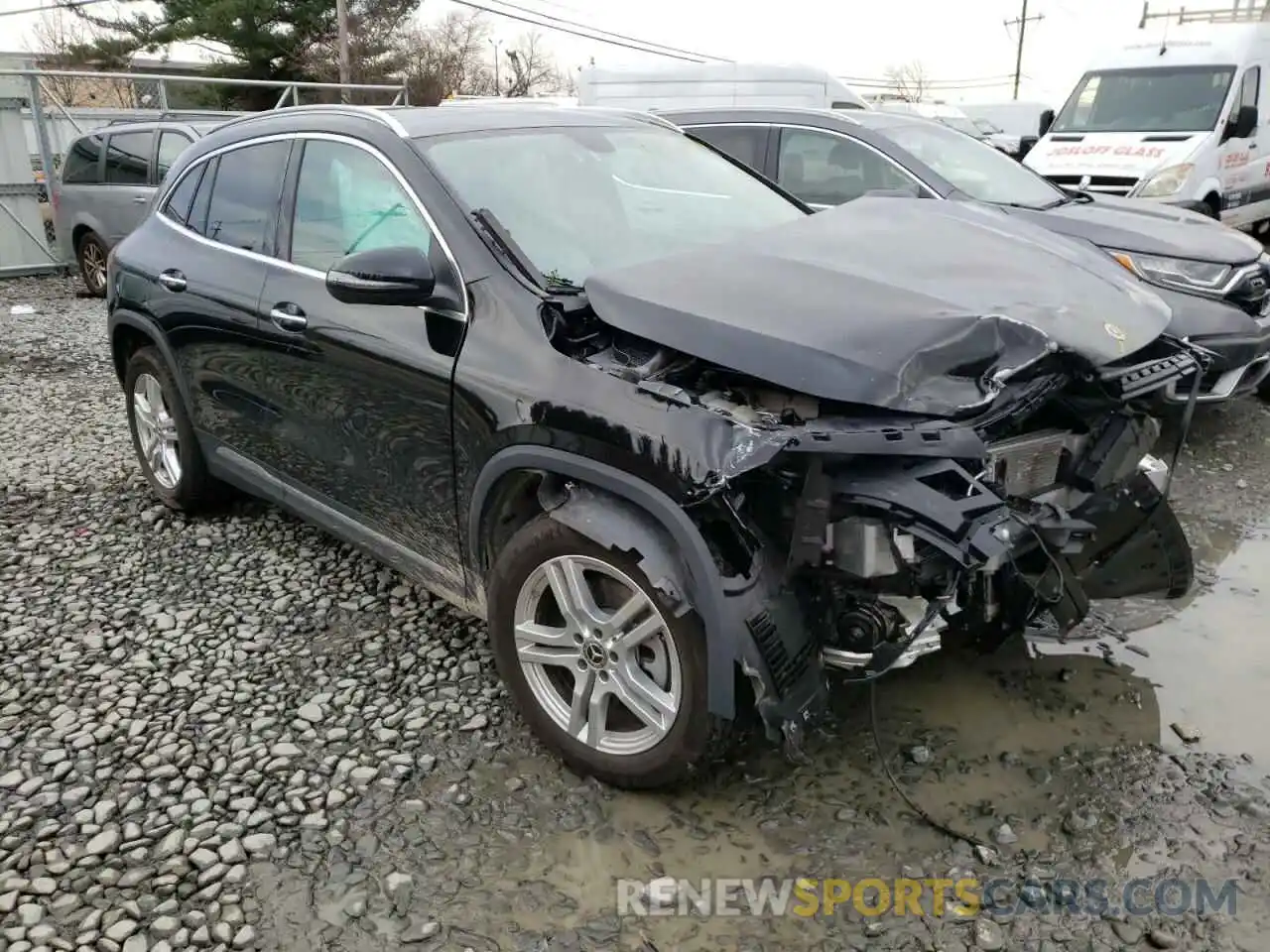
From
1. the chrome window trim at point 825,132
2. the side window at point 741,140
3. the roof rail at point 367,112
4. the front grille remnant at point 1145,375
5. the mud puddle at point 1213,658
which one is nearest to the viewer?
the front grille remnant at point 1145,375

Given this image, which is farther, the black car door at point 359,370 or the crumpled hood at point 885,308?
the black car door at point 359,370

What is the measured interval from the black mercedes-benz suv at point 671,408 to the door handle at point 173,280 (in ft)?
1.22

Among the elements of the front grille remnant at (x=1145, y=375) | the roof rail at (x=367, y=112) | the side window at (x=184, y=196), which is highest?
the roof rail at (x=367, y=112)

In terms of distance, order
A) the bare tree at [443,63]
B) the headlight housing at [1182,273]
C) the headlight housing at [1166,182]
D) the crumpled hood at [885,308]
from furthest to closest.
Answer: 1. the bare tree at [443,63]
2. the headlight housing at [1166,182]
3. the headlight housing at [1182,273]
4. the crumpled hood at [885,308]

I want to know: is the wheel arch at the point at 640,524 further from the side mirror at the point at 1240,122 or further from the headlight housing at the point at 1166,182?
the side mirror at the point at 1240,122

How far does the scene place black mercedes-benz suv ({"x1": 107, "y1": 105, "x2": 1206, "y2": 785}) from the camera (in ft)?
7.92

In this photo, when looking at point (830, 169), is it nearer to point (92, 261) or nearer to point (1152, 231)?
point (1152, 231)

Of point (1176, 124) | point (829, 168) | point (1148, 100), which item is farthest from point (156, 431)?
point (1148, 100)

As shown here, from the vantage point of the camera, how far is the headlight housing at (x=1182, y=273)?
5.45 meters

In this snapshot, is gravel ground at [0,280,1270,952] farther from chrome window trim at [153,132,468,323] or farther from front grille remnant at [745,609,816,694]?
chrome window trim at [153,132,468,323]

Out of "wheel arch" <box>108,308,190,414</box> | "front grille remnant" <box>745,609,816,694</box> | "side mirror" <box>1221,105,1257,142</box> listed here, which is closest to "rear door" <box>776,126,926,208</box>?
"wheel arch" <box>108,308,190,414</box>

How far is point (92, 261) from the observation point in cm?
1100

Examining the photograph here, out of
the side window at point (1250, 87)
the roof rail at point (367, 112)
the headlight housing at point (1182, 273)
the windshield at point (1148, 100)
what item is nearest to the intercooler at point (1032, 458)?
the roof rail at point (367, 112)

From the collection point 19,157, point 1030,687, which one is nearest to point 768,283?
point 1030,687
